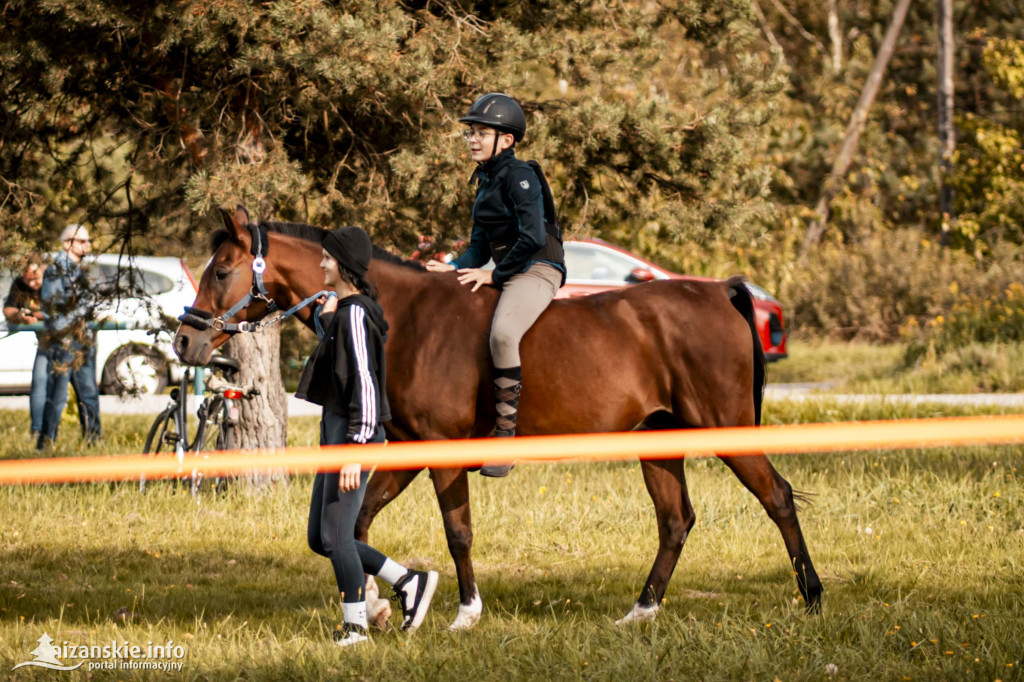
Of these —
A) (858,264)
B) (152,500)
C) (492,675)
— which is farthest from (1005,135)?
(492,675)

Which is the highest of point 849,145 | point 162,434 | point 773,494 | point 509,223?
point 849,145

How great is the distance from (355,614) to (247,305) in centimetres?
167

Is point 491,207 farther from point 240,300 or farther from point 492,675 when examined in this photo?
point 492,675

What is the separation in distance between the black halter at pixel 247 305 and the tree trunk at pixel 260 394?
3.52m

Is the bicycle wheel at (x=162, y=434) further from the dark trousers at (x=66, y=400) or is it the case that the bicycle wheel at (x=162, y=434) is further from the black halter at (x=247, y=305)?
the black halter at (x=247, y=305)

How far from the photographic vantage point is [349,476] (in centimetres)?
542

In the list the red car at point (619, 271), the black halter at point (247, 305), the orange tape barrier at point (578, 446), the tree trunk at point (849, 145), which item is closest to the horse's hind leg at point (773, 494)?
the orange tape barrier at point (578, 446)

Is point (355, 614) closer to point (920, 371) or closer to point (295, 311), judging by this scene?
point (295, 311)

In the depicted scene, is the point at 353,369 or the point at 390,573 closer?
the point at 353,369

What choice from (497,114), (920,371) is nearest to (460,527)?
(497,114)

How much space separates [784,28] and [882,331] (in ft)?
62.1

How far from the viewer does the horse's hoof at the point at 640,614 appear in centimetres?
608

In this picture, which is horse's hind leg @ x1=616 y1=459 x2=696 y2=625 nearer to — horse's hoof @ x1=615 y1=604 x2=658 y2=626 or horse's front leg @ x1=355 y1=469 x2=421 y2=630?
horse's hoof @ x1=615 y1=604 x2=658 y2=626

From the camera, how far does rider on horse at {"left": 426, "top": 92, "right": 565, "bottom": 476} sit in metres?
6.17
